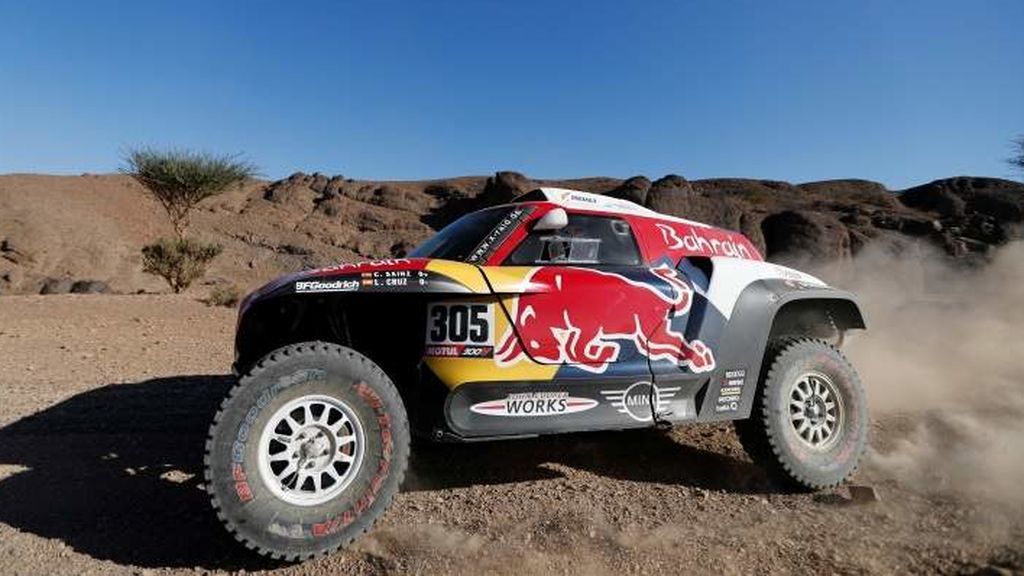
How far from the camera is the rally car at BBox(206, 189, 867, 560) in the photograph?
3.22 meters

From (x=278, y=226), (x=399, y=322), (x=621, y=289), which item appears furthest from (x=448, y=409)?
(x=278, y=226)

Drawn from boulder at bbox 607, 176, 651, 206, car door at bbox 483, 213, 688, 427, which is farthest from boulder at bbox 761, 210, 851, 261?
car door at bbox 483, 213, 688, 427

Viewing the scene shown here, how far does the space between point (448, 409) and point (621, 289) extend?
1.25m

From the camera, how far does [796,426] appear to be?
14.6ft

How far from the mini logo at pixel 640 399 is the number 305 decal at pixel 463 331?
30.6 inches

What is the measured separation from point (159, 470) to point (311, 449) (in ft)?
5.61

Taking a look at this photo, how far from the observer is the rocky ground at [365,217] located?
2866 centimetres

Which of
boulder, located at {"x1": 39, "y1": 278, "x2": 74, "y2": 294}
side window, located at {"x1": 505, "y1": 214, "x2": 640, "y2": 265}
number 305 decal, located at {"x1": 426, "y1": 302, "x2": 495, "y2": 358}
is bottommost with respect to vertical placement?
boulder, located at {"x1": 39, "y1": 278, "x2": 74, "y2": 294}

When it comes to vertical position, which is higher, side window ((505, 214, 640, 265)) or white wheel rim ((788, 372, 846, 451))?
side window ((505, 214, 640, 265))

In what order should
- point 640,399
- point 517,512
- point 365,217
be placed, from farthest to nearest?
1. point 365,217
2. point 640,399
3. point 517,512

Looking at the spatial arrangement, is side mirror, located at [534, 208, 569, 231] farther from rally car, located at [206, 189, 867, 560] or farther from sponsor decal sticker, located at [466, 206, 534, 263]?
sponsor decal sticker, located at [466, 206, 534, 263]

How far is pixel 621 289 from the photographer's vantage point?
157 inches

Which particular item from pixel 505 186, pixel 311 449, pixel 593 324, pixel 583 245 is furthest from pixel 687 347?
pixel 505 186

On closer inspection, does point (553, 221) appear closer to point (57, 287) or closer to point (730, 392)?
point (730, 392)
